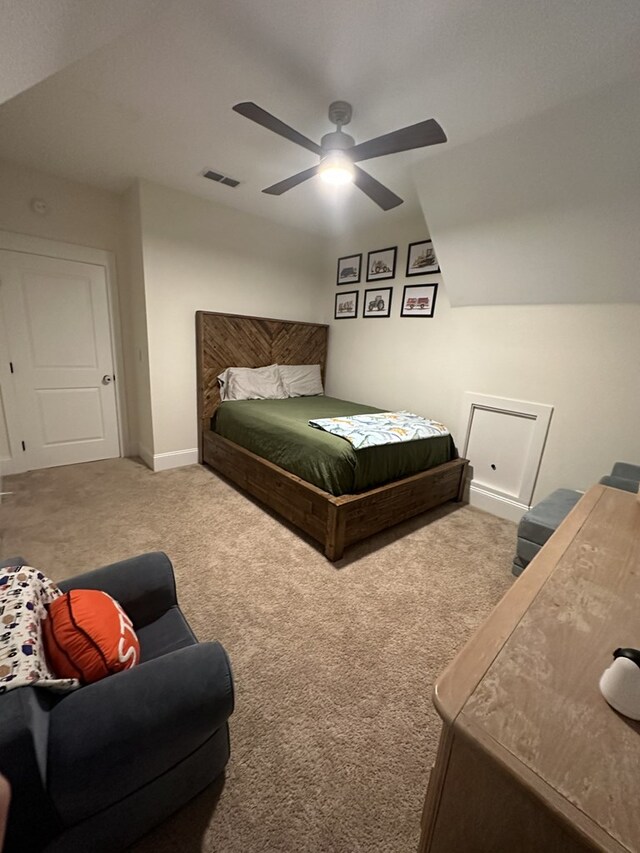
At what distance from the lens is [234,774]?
1.09 meters

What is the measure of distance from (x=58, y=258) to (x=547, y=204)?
3915 mm

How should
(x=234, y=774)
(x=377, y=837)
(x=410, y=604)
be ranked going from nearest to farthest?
(x=377, y=837) < (x=234, y=774) < (x=410, y=604)

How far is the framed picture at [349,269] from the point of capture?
152 inches

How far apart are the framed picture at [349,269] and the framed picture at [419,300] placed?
735 mm

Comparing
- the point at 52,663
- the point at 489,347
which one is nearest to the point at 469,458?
the point at 489,347

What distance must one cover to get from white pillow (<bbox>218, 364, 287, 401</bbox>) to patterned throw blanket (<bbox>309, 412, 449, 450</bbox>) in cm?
126

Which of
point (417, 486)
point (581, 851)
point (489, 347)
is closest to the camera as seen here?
point (581, 851)

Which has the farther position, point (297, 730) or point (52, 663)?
point (297, 730)

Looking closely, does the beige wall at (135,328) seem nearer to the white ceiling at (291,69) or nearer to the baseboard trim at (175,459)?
the baseboard trim at (175,459)

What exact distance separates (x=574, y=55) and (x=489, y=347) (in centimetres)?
A: 169

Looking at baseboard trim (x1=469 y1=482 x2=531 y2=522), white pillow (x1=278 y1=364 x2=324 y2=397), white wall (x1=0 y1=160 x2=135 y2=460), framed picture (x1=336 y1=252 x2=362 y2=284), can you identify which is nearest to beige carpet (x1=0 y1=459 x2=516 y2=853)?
baseboard trim (x1=469 y1=482 x2=531 y2=522)

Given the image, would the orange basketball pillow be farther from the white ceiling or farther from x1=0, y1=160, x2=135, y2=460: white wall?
x1=0, y1=160, x2=135, y2=460: white wall

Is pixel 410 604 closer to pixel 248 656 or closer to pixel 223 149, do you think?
pixel 248 656

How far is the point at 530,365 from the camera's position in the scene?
260 cm
